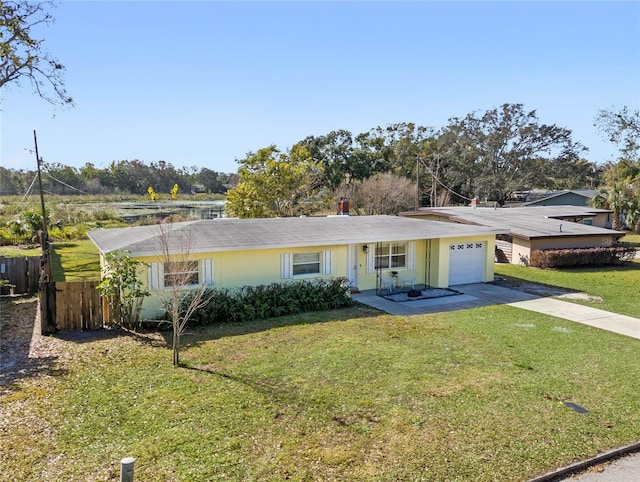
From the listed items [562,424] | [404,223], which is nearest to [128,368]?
[562,424]

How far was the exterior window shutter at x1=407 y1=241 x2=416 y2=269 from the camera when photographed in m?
17.8

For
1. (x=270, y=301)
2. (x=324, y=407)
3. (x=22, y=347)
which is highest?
(x=270, y=301)

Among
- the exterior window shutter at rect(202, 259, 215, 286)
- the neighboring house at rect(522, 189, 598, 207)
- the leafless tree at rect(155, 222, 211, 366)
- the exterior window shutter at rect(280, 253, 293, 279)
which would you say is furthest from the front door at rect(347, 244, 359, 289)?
the neighboring house at rect(522, 189, 598, 207)

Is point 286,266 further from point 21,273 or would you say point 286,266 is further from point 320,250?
point 21,273

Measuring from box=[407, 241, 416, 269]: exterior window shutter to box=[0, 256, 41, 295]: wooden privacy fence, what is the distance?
1343 centimetres

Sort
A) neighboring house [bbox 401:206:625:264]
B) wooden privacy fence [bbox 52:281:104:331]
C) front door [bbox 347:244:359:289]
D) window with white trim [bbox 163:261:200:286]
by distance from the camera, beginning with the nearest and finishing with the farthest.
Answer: wooden privacy fence [bbox 52:281:104:331]
window with white trim [bbox 163:261:200:286]
front door [bbox 347:244:359:289]
neighboring house [bbox 401:206:625:264]

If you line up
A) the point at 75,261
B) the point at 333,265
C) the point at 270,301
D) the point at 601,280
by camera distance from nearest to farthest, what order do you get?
the point at 270,301, the point at 333,265, the point at 601,280, the point at 75,261

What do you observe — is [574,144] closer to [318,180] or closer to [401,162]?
[401,162]

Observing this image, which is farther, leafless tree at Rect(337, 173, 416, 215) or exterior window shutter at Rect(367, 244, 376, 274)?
leafless tree at Rect(337, 173, 416, 215)

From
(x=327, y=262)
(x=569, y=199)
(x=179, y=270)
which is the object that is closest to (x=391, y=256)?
(x=327, y=262)

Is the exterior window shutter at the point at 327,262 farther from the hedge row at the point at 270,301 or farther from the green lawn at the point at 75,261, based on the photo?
the green lawn at the point at 75,261

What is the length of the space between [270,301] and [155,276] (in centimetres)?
339

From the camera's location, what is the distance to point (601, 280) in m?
20.0

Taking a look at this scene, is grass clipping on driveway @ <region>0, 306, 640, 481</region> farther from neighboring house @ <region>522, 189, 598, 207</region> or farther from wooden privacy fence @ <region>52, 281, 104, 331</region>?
neighboring house @ <region>522, 189, 598, 207</region>
